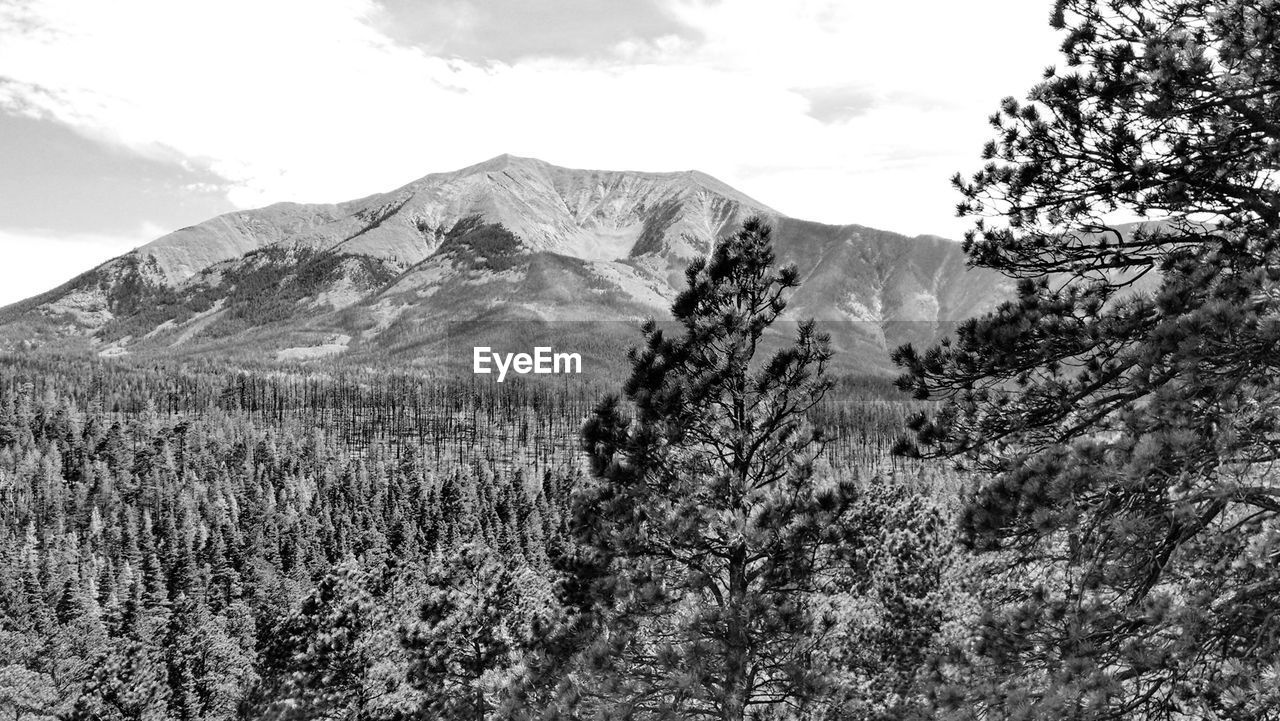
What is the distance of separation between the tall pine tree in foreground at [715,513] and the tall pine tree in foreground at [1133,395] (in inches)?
102

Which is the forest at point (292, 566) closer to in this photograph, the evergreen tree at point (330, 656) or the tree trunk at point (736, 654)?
the evergreen tree at point (330, 656)

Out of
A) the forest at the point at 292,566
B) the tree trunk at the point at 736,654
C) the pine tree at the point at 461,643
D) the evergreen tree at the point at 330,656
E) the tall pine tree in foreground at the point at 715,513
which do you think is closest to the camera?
the tree trunk at the point at 736,654

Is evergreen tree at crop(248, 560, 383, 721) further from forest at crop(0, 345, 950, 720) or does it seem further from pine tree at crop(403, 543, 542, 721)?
pine tree at crop(403, 543, 542, 721)

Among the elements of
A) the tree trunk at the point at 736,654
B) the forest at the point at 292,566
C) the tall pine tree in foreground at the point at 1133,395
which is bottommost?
the forest at the point at 292,566

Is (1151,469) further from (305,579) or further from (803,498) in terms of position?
(305,579)

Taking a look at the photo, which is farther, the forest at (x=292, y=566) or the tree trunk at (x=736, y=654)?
the forest at (x=292, y=566)

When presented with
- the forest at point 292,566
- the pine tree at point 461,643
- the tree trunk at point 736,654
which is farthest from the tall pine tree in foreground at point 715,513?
the pine tree at point 461,643

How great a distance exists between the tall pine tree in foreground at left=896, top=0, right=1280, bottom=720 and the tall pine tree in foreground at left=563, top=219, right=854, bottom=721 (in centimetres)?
A: 259

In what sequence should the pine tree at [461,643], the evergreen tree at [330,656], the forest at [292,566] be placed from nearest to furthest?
the pine tree at [461,643]
the forest at [292,566]
the evergreen tree at [330,656]

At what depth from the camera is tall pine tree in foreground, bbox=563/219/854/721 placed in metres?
11.0

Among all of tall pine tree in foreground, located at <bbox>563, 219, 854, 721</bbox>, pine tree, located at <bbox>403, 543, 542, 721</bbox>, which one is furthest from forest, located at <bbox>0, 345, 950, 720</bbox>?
tall pine tree in foreground, located at <bbox>563, 219, 854, 721</bbox>

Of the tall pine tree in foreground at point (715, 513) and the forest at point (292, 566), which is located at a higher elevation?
the tall pine tree in foreground at point (715, 513)

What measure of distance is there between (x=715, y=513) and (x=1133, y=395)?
5948mm

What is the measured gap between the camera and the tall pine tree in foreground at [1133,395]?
5.68 meters
